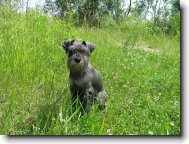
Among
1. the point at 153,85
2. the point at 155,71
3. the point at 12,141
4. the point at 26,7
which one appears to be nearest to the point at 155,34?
the point at 155,71

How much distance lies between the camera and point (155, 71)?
23.3ft

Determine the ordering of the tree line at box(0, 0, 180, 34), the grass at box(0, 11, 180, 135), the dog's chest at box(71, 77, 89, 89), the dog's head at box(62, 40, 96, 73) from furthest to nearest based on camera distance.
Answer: the tree line at box(0, 0, 180, 34), the dog's chest at box(71, 77, 89, 89), the dog's head at box(62, 40, 96, 73), the grass at box(0, 11, 180, 135)

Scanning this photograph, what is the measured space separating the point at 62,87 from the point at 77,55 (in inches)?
22.1

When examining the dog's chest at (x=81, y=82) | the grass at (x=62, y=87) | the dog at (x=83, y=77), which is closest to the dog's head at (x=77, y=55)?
the dog at (x=83, y=77)

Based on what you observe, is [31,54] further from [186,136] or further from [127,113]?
[186,136]

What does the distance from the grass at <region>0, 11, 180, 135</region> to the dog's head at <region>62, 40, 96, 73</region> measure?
0.29m

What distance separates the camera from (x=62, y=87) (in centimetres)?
468

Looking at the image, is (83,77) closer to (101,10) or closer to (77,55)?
(77,55)

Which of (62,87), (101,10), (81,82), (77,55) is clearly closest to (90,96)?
(81,82)

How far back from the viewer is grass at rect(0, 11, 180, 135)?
12.8 ft

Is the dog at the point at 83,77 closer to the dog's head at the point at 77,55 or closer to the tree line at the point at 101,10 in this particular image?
the dog's head at the point at 77,55

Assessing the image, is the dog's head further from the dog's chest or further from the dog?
the dog's chest

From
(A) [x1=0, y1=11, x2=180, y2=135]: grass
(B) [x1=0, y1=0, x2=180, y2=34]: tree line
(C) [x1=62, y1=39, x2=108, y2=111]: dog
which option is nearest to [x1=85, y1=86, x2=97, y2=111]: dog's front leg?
(C) [x1=62, y1=39, x2=108, y2=111]: dog

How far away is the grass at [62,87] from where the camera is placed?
153 inches
